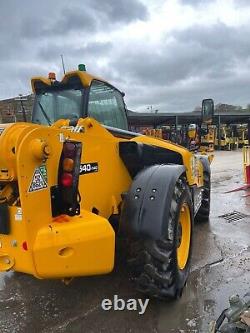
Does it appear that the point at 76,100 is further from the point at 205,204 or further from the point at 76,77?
the point at 205,204

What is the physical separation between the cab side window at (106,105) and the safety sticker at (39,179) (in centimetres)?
142

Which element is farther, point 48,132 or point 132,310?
point 132,310

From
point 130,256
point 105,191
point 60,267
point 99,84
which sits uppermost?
point 99,84

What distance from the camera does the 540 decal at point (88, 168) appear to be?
307cm

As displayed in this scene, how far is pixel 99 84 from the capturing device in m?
4.13

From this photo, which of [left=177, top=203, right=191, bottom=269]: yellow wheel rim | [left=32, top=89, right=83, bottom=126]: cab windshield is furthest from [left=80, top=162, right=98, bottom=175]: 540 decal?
[left=177, top=203, right=191, bottom=269]: yellow wheel rim

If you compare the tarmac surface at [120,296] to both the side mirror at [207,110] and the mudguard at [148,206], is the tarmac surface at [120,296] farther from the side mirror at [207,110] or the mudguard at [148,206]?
the side mirror at [207,110]

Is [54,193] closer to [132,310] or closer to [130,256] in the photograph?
[130,256]

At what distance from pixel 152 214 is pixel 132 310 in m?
1.01

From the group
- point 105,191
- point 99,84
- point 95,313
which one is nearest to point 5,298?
point 95,313

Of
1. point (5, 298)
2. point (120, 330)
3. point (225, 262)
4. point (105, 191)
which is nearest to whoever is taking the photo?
point (120, 330)

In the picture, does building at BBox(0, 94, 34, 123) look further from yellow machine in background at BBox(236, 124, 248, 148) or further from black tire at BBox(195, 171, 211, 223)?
yellow machine in background at BBox(236, 124, 248, 148)

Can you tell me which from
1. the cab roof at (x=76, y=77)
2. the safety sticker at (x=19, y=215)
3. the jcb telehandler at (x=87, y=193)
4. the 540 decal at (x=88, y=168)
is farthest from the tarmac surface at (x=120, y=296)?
the cab roof at (x=76, y=77)

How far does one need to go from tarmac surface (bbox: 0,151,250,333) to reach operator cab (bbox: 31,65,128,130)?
1.84 meters
